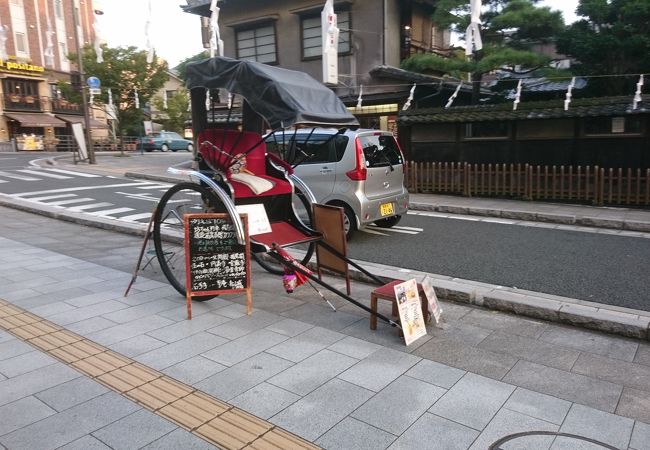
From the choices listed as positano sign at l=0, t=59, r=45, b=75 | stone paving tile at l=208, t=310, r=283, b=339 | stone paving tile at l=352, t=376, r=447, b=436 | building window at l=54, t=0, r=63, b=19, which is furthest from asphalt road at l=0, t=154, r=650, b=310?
building window at l=54, t=0, r=63, b=19

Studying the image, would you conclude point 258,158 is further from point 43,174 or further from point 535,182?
point 43,174

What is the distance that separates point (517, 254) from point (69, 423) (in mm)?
6414

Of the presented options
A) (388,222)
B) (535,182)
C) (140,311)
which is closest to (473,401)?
(140,311)

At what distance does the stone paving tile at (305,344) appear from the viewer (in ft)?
13.3

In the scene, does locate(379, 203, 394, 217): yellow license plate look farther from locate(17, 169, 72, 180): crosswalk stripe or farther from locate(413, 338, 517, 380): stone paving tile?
locate(17, 169, 72, 180): crosswalk stripe

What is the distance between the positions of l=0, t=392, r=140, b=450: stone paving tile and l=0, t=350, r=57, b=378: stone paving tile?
84 centimetres

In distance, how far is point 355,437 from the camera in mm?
2924

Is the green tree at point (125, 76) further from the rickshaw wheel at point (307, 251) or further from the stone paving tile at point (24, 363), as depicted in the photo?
the stone paving tile at point (24, 363)

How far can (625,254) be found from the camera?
24.3ft

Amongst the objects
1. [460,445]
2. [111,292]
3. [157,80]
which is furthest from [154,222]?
[157,80]

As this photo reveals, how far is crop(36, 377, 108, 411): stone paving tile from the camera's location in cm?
328

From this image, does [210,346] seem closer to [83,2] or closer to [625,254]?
[625,254]

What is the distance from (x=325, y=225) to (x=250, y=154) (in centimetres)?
130

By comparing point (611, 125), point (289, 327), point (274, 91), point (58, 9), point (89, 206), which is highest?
point (58, 9)
